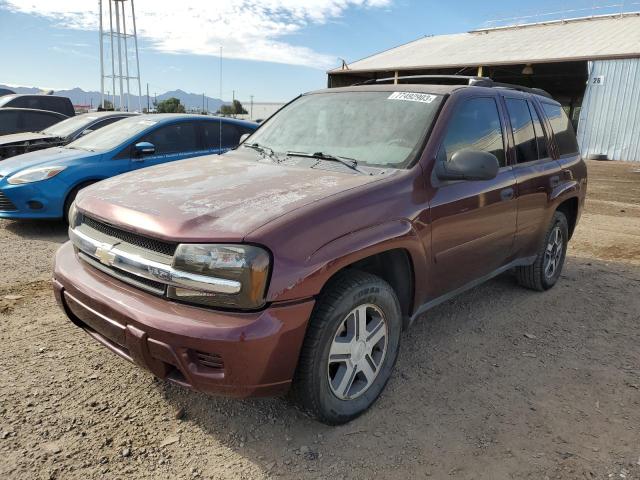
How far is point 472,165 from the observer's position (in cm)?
293

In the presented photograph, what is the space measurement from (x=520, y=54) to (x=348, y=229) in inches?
905

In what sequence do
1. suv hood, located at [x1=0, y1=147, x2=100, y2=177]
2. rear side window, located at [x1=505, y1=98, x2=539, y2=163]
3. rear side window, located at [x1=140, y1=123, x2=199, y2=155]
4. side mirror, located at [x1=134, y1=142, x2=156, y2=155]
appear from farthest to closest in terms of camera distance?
1. rear side window, located at [x1=140, y1=123, x2=199, y2=155]
2. side mirror, located at [x1=134, y1=142, x2=156, y2=155]
3. suv hood, located at [x1=0, y1=147, x2=100, y2=177]
4. rear side window, located at [x1=505, y1=98, x2=539, y2=163]

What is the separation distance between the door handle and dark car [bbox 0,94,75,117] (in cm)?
1214

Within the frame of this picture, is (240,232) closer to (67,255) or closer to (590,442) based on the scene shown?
(67,255)

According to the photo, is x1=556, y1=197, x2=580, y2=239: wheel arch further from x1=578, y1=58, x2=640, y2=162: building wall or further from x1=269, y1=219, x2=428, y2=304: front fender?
x1=578, y1=58, x2=640, y2=162: building wall

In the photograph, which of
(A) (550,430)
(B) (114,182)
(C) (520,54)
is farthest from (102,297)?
(C) (520,54)

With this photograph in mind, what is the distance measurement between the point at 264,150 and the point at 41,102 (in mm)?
11941

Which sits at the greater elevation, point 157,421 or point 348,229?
point 348,229

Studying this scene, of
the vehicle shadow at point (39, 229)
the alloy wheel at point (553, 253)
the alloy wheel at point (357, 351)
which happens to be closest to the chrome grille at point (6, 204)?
the vehicle shadow at point (39, 229)

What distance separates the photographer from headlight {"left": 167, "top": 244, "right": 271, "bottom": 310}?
2160 mm

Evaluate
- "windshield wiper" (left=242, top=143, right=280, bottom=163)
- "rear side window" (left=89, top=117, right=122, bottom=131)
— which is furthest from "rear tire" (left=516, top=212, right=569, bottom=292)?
"rear side window" (left=89, top=117, right=122, bottom=131)

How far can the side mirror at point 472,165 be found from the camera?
2934mm

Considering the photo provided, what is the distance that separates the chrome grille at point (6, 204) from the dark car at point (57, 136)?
7.07 ft

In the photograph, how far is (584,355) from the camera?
362 centimetres
